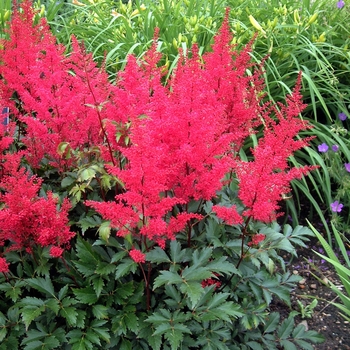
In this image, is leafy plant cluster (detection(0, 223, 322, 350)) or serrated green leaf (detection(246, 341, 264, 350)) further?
serrated green leaf (detection(246, 341, 264, 350))

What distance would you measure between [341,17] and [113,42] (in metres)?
2.21

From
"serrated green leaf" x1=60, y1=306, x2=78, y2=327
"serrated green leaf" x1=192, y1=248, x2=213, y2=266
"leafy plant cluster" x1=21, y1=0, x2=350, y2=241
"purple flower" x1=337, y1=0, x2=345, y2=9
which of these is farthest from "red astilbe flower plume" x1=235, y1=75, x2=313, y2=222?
"purple flower" x1=337, y1=0, x2=345, y2=9

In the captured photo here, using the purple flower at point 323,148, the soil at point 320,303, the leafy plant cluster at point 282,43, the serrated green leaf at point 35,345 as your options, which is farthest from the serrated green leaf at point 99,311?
the purple flower at point 323,148

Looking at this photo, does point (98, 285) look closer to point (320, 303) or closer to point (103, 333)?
point (103, 333)

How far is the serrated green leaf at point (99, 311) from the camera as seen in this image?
6.88 feet

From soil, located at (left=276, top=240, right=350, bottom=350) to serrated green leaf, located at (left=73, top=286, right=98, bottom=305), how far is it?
1365mm

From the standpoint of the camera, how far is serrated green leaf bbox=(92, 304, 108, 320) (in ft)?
6.88

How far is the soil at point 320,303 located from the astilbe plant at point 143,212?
1.36ft

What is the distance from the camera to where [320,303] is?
3.18m

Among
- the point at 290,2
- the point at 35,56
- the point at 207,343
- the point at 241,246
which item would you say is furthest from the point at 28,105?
the point at 290,2

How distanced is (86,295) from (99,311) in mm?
98

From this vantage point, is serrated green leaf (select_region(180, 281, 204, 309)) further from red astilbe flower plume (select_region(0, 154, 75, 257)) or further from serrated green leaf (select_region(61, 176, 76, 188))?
serrated green leaf (select_region(61, 176, 76, 188))

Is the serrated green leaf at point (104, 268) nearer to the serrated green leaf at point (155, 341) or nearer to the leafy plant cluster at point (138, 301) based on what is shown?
the leafy plant cluster at point (138, 301)

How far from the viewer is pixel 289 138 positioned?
217 centimetres
